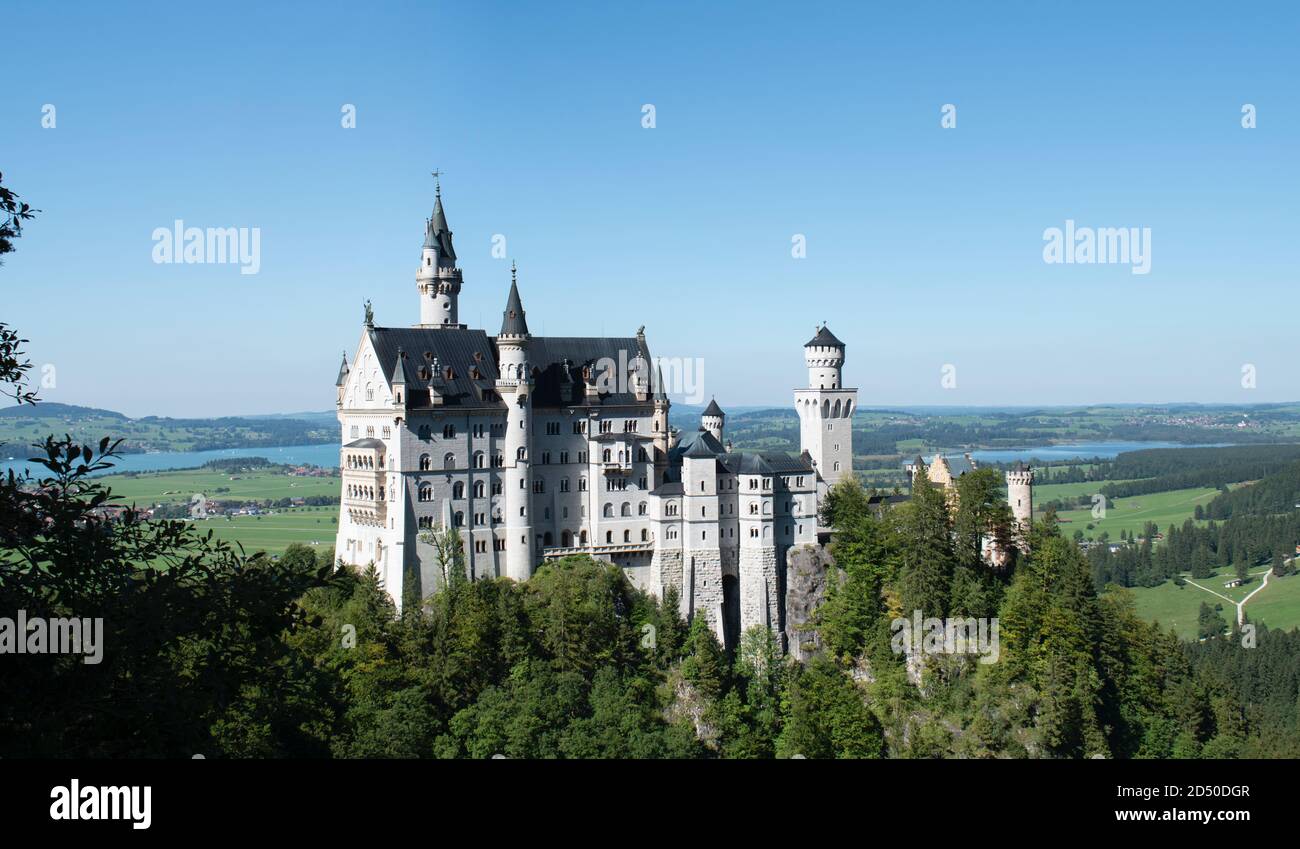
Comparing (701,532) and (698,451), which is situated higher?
(698,451)

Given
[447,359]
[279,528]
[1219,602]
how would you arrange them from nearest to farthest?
[447,359], [1219,602], [279,528]

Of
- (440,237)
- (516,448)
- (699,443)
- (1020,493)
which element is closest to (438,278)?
(440,237)

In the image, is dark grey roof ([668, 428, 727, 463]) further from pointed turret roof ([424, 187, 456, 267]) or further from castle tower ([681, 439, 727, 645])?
pointed turret roof ([424, 187, 456, 267])

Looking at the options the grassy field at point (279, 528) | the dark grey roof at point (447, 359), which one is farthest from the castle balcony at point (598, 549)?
the grassy field at point (279, 528)

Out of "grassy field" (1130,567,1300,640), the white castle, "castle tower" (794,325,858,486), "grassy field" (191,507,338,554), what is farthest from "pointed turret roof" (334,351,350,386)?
"grassy field" (1130,567,1300,640)

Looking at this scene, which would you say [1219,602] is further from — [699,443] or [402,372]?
[402,372]
